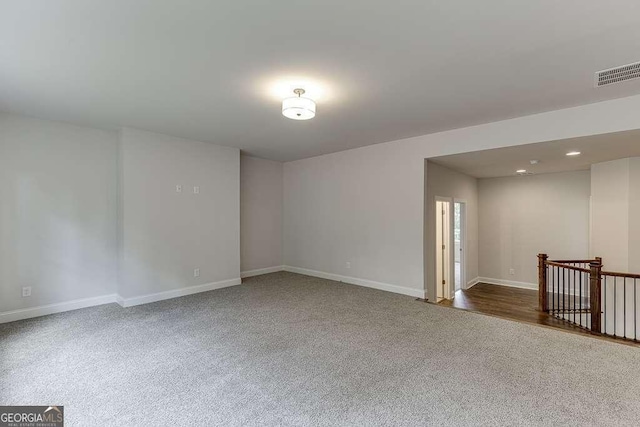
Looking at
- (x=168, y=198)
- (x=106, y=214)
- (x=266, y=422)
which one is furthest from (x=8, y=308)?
(x=266, y=422)

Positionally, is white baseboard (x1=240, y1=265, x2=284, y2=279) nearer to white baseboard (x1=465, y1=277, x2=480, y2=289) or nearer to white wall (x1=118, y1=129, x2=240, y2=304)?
white wall (x1=118, y1=129, x2=240, y2=304)

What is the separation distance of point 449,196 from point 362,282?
8.54 feet

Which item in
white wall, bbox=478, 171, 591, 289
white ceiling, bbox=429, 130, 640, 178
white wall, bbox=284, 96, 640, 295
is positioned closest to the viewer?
white wall, bbox=284, 96, 640, 295

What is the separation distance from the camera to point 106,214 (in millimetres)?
4660

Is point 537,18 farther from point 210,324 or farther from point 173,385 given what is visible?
point 210,324

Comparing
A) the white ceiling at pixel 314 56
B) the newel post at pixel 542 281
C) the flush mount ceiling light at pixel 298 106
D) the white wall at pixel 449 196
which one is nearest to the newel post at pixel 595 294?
the newel post at pixel 542 281

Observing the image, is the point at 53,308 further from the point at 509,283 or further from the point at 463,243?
the point at 509,283

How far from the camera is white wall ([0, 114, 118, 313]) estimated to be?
3.90m

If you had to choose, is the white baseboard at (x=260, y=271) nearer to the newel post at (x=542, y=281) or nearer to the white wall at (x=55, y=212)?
the white wall at (x=55, y=212)

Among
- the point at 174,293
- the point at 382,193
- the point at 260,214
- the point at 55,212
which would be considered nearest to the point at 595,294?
the point at 382,193

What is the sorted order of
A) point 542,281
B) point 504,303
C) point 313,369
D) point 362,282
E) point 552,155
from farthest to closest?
point 504,303, point 362,282, point 542,281, point 552,155, point 313,369

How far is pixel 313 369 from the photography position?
8.55 feet

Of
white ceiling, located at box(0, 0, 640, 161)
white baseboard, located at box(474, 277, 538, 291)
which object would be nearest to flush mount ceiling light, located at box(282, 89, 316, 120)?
white ceiling, located at box(0, 0, 640, 161)

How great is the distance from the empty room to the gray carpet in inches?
1.0
